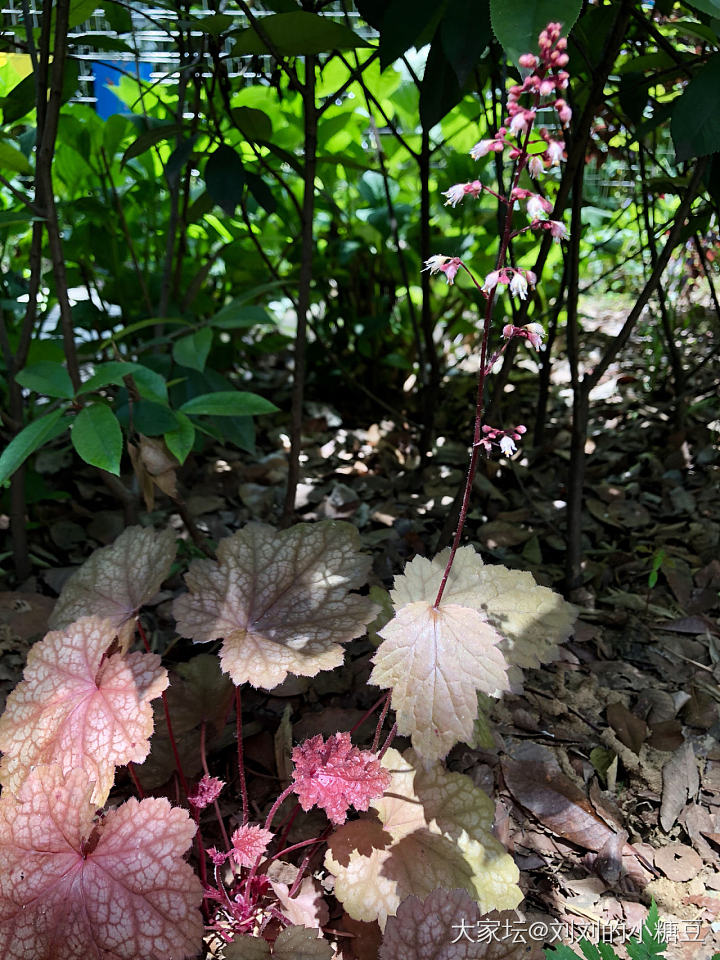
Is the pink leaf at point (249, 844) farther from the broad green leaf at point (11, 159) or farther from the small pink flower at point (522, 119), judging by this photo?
the broad green leaf at point (11, 159)

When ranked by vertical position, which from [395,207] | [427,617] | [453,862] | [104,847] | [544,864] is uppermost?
[395,207]

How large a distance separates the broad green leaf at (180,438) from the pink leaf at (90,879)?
20.0 inches

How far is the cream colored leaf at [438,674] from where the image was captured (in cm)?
97

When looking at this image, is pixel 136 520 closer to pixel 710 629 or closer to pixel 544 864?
pixel 544 864

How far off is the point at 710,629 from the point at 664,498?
1.65ft

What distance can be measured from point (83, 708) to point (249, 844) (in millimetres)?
293

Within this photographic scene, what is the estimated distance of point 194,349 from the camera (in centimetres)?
136

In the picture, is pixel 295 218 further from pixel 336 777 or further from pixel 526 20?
pixel 336 777

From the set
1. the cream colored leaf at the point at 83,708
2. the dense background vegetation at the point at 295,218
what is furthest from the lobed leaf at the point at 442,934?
the dense background vegetation at the point at 295,218

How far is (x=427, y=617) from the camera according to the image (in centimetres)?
104

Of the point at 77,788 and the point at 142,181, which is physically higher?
the point at 142,181

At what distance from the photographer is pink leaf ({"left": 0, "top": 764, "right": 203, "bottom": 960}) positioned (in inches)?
36.0

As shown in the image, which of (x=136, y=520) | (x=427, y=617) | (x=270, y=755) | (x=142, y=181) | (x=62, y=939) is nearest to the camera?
(x=62, y=939)

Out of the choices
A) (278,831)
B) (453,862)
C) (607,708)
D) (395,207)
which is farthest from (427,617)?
(395,207)
